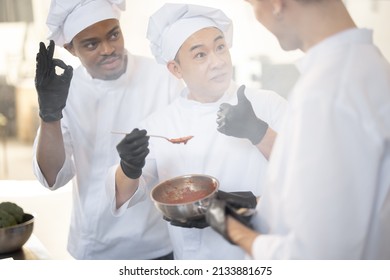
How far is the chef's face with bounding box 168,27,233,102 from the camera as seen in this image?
1.94 m

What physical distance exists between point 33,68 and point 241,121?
3.05 ft

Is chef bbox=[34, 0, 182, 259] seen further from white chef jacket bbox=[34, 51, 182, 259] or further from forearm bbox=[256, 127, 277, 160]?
forearm bbox=[256, 127, 277, 160]

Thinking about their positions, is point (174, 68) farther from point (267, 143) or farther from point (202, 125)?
point (267, 143)

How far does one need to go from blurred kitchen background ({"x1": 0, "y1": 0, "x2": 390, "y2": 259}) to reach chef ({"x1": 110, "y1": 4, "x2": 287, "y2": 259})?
0.05 meters

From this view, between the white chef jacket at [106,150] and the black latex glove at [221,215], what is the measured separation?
0.44m

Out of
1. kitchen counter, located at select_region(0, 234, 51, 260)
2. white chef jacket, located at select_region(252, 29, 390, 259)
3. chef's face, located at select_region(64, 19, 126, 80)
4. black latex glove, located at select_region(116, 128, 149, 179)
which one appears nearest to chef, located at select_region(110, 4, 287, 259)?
black latex glove, located at select_region(116, 128, 149, 179)

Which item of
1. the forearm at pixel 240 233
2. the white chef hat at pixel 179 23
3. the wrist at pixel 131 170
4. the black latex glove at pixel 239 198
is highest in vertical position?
the white chef hat at pixel 179 23

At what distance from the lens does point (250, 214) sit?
5.86ft

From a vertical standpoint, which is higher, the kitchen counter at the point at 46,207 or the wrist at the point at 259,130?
the wrist at the point at 259,130

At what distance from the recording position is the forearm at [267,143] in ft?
6.26

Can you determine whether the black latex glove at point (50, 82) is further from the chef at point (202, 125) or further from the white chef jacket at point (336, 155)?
the white chef jacket at point (336, 155)

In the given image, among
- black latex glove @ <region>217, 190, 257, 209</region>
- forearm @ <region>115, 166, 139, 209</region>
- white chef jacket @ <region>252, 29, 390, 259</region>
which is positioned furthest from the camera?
forearm @ <region>115, 166, 139, 209</region>

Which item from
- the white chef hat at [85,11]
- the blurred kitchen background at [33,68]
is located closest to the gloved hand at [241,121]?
the blurred kitchen background at [33,68]
